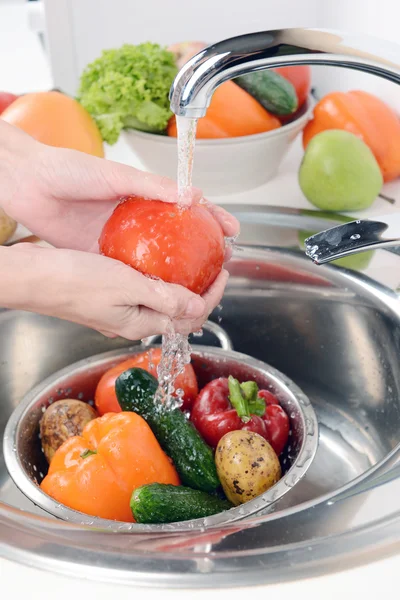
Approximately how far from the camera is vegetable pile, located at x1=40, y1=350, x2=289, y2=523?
0.87 meters

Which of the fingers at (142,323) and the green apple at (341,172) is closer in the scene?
the fingers at (142,323)

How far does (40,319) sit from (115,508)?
16.3 inches

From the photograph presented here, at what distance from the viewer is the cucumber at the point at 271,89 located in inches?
53.3

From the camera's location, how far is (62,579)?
63cm

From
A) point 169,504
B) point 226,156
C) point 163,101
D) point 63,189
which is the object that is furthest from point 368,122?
point 169,504

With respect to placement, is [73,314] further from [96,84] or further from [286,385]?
[96,84]

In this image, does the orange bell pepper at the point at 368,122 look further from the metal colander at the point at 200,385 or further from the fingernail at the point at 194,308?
the fingernail at the point at 194,308

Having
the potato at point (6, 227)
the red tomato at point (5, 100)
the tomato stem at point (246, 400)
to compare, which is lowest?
the tomato stem at point (246, 400)

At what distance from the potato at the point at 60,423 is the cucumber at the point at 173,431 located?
6 centimetres

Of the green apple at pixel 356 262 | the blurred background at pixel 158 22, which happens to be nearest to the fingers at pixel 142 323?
the green apple at pixel 356 262

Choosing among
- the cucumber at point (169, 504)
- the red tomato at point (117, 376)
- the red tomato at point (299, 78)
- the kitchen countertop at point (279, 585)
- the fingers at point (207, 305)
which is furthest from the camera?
the red tomato at point (299, 78)

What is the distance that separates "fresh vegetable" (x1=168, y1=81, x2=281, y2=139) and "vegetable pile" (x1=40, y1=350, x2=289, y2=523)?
0.47 meters

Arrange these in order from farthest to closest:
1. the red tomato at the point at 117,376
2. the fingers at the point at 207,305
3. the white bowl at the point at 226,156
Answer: the white bowl at the point at 226,156 < the red tomato at the point at 117,376 < the fingers at the point at 207,305

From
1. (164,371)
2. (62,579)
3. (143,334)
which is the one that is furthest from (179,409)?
(62,579)
